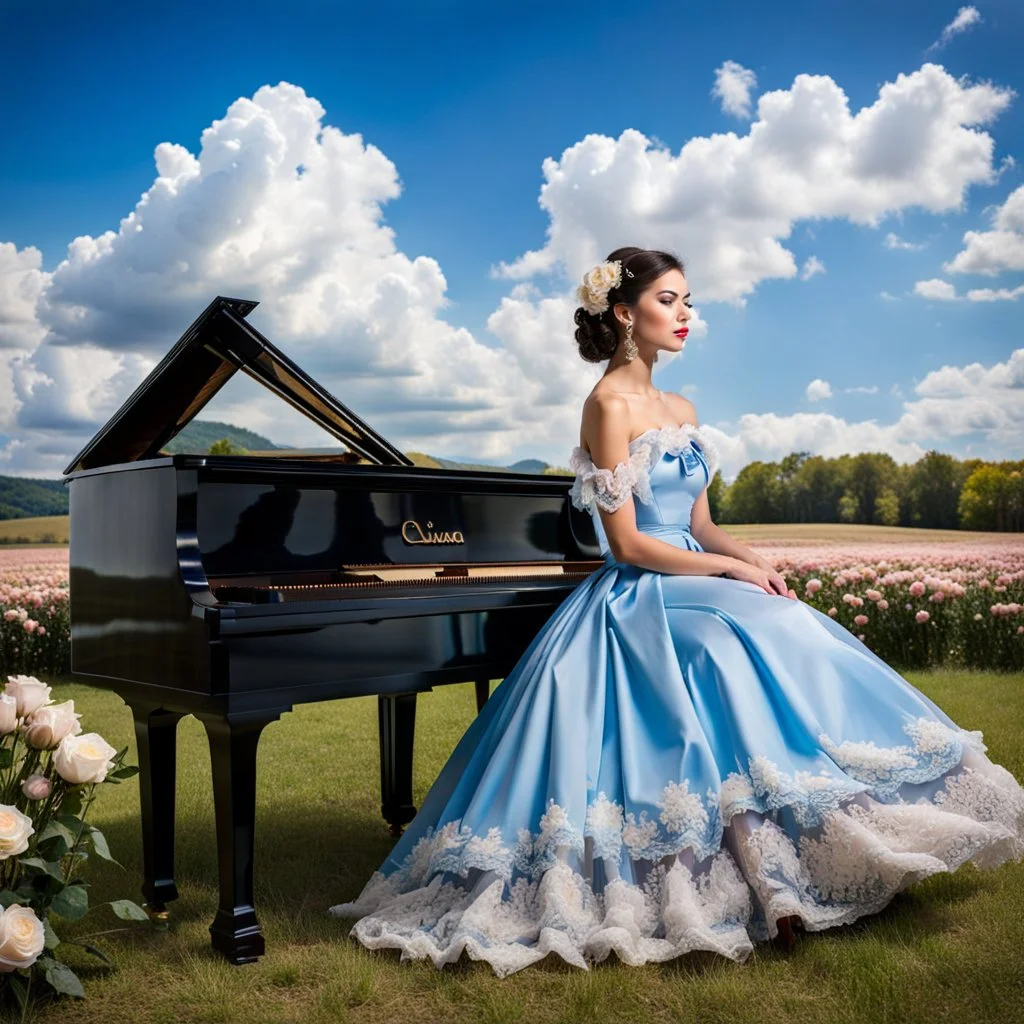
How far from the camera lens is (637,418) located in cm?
359

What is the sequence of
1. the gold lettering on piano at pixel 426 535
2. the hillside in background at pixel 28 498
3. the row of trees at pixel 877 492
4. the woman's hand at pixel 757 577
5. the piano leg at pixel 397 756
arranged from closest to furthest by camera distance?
1. the woman's hand at pixel 757 577
2. the gold lettering on piano at pixel 426 535
3. the piano leg at pixel 397 756
4. the row of trees at pixel 877 492
5. the hillside in background at pixel 28 498

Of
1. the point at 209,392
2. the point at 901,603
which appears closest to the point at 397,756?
the point at 209,392

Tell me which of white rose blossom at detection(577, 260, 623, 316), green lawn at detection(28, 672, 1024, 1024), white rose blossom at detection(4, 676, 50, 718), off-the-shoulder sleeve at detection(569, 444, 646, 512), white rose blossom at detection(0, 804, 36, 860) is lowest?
green lawn at detection(28, 672, 1024, 1024)

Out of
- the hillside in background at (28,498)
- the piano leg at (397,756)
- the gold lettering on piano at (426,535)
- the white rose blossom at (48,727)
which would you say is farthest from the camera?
the hillside in background at (28,498)

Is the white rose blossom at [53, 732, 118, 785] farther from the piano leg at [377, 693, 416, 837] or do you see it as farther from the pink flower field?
the pink flower field

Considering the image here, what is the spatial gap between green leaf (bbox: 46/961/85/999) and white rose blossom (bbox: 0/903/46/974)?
0.13 m

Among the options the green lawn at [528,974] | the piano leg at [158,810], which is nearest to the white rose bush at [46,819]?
the green lawn at [528,974]

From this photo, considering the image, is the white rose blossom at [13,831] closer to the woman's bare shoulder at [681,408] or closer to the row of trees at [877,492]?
the woman's bare shoulder at [681,408]

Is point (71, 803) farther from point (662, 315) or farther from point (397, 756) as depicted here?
point (662, 315)

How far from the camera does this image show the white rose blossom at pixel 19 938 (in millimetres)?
2721

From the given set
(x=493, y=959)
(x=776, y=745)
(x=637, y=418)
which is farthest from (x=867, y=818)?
(x=637, y=418)

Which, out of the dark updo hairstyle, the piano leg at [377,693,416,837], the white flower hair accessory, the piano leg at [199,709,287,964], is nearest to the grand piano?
the piano leg at [199,709,287,964]

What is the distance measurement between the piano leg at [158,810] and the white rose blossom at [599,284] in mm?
1861

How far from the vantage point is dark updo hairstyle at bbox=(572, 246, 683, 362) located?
3648 mm
